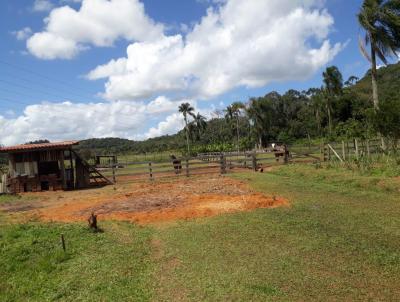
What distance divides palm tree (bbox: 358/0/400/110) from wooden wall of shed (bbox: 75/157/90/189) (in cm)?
1670

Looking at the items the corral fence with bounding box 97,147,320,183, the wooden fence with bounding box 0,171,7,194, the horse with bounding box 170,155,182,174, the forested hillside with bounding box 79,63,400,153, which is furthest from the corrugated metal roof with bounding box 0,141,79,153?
the forested hillside with bounding box 79,63,400,153

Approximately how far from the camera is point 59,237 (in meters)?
9.20

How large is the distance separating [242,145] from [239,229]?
6115 centimetres

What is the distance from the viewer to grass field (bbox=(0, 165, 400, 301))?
560cm

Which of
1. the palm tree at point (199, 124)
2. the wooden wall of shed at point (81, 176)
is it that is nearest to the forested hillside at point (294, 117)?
the palm tree at point (199, 124)

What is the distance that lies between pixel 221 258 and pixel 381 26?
2004cm

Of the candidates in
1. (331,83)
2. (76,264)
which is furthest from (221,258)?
(331,83)

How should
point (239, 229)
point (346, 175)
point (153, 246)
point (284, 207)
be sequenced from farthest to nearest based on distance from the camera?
point (346, 175) → point (284, 207) → point (239, 229) → point (153, 246)

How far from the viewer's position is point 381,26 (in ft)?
71.8

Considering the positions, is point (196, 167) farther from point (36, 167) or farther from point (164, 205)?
point (164, 205)

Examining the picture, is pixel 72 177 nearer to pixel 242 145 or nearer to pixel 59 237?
pixel 59 237

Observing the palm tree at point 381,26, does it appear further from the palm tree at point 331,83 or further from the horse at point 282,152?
the palm tree at point 331,83

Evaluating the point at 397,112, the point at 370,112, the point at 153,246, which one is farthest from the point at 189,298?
the point at 370,112

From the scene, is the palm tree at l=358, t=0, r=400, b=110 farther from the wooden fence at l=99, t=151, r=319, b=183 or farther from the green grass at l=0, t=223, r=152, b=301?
the green grass at l=0, t=223, r=152, b=301
